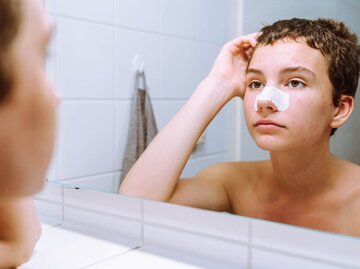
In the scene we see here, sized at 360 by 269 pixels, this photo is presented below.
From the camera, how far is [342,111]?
0.64 meters

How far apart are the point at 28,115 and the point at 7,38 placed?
65 millimetres

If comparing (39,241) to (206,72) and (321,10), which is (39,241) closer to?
(206,72)

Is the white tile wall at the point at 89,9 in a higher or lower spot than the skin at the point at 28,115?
higher

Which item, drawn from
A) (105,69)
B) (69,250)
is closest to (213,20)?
(105,69)

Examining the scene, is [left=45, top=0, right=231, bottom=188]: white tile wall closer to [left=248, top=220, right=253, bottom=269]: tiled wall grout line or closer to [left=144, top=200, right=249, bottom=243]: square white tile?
[left=144, top=200, right=249, bottom=243]: square white tile

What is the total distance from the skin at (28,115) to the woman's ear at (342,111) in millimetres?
440

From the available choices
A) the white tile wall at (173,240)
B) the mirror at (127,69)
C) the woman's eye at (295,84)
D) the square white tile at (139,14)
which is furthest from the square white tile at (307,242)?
the square white tile at (139,14)

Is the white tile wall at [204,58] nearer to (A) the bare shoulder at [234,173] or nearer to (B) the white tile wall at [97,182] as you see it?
(A) the bare shoulder at [234,173]

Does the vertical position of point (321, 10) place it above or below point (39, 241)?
above

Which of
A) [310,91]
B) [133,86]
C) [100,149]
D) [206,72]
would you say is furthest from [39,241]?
[310,91]

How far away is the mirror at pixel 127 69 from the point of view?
0.77 metres

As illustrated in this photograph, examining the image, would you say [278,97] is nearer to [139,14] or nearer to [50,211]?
[139,14]

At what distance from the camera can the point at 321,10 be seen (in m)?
0.66

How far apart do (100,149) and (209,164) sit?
318 mm
